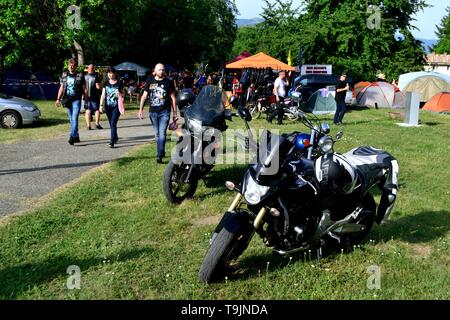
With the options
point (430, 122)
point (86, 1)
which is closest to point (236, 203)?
point (430, 122)

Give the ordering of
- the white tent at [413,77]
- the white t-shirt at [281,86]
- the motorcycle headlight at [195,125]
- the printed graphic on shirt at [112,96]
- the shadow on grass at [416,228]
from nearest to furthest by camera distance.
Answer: the shadow on grass at [416,228]
the motorcycle headlight at [195,125]
the printed graphic on shirt at [112,96]
the white t-shirt at [281,86]
the white tent at [413,77]

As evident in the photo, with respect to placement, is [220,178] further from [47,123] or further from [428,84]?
[428,84]

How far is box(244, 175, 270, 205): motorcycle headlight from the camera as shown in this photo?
3872 mm

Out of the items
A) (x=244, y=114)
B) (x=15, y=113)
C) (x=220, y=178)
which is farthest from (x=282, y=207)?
(x=15, y=113)

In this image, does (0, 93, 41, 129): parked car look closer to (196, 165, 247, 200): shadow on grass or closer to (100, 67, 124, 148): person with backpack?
(100, 67, 124, 148): person with backpack

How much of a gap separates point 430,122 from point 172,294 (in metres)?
16.2

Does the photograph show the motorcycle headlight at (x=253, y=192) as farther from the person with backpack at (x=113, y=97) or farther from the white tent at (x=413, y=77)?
the white tent at (x=413, y=77)

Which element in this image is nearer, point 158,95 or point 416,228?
point 416,228

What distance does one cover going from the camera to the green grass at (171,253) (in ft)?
13.3

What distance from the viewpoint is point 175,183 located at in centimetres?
633

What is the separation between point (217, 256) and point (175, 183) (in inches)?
100

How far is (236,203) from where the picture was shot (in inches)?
163

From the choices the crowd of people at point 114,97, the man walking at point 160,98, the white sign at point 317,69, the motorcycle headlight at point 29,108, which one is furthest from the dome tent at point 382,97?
the man walking at point 160,98

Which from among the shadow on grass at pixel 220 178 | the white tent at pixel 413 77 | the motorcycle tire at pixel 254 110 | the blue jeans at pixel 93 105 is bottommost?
the shadow on grass at pixel 220 178
